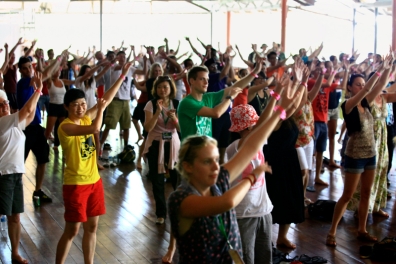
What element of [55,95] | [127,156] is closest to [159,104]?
[55,95]

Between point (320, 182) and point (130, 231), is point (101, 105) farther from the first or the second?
point (320, 182)

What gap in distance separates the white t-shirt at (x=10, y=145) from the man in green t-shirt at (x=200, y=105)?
1202mm

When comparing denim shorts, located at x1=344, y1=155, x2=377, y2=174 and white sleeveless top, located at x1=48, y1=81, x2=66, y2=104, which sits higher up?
white sleeveless top, located at x1=48, y1=81, x2=66, y2=104

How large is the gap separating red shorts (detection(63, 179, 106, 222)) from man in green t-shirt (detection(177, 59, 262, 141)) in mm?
820

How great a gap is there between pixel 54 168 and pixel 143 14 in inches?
640

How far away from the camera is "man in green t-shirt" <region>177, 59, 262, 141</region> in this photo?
4.31 m

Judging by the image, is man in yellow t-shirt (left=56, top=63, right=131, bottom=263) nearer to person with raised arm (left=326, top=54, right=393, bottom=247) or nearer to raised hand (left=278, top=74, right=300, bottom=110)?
raised hand (left=278, top=74, right=300, bottom=110)

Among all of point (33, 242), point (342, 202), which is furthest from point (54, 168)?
point (342, 202)

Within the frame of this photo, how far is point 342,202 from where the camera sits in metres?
5.07

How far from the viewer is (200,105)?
4.40 metres

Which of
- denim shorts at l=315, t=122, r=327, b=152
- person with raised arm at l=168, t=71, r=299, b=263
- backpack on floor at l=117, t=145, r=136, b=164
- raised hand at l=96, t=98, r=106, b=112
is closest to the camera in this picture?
person with raised arm at l=168, t=71, r=299, b=263

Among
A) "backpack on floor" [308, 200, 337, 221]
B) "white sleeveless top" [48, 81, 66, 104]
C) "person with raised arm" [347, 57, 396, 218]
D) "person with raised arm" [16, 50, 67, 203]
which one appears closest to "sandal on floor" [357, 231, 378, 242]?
"person with raised arm" [347, 57, 396, 218]

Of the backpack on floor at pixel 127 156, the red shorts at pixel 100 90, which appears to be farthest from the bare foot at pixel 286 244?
the red shorts at pixel 100 90

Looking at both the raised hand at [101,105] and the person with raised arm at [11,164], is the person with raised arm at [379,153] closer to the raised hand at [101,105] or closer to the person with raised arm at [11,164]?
the raised hand at [101,105]
